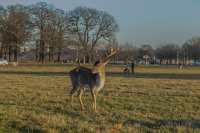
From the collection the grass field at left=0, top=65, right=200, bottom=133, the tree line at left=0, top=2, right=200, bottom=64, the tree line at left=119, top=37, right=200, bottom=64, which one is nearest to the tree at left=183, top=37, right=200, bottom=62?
the tree line at left=119, top=37, right=200, bottom=64

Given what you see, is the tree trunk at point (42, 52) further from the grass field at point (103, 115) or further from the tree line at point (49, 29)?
the grass field at point (103, 115)

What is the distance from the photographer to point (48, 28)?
3605 inches

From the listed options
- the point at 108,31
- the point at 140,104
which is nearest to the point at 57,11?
the point at 108,31

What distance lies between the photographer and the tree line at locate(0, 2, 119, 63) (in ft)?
289

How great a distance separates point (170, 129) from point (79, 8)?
91.6m

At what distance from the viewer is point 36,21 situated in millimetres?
90812

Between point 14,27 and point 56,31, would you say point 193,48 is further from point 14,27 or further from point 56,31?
point 14,27

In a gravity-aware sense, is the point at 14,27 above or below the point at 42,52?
above

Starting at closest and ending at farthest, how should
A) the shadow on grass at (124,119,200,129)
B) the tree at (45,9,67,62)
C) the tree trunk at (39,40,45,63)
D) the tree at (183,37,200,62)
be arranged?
1. the shadow on grass at (124,119,200,129)
2. the tree at (45,9,67,62)
3. the tree trunk at (39,40,45,63)
4. the tree at (183,37,200,62)

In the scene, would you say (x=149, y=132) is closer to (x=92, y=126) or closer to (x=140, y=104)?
(x=92, y=126)

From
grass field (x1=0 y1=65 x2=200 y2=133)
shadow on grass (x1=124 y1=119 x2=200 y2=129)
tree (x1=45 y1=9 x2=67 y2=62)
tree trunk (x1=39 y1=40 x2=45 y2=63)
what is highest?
tree (x1=45 y1=9 x2=67 y2=62)

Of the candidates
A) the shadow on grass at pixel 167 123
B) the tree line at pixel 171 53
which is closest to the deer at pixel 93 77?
the shadow on grass at pixel 167 123

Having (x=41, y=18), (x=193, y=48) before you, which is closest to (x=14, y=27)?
(x=41, y=18)

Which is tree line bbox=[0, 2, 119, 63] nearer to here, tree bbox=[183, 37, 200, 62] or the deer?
tree bbox=[183, 37, 200, 62]
